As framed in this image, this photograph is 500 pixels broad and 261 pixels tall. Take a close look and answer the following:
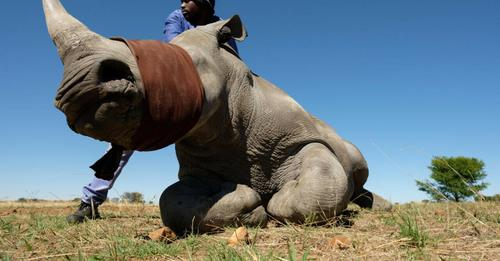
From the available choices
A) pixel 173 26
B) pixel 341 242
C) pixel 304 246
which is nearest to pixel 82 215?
pixel 173 26

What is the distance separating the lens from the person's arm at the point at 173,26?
3945 mm

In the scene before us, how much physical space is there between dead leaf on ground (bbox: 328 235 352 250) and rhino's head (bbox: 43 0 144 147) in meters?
1.10

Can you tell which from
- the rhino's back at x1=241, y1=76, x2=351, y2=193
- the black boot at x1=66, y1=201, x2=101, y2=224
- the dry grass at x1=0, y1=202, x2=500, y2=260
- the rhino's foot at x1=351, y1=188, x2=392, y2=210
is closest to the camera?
the dry grass at x1=0, y1=202, x2=500, y2=260

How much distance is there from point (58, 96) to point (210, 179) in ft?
4.07

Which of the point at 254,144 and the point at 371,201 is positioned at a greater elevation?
the point at 254,144

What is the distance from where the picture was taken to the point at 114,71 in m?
2.17

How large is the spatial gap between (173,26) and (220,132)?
1519 mm

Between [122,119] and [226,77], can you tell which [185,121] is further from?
[226,77]

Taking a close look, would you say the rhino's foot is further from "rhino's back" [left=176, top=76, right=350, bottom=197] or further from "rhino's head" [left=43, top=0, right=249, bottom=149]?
"rhino's head" [left=43, top=0, right=249, bottom=149]

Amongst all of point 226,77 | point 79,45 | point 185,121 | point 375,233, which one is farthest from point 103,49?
point 375,233

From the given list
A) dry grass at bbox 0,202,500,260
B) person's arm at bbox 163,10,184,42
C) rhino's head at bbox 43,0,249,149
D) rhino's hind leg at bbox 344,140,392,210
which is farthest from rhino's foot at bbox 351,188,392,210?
rhino's head at bbox 43,0,249,149

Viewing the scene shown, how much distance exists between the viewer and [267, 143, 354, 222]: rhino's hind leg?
276 centimetres

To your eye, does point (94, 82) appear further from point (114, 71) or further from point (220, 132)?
point (220, 132)

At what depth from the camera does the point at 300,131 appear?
3209mm
